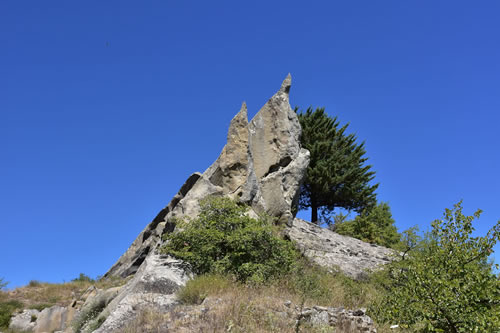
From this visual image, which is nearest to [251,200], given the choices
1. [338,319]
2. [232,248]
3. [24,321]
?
[232,248]

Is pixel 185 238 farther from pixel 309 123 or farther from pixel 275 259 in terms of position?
pixel 309 123

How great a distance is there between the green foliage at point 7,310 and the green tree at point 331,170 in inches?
700

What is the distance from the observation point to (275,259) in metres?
10.7

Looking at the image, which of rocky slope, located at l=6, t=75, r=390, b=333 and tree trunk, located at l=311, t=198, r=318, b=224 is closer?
rocky slope, located at l=6, t=75, r=390, b=333

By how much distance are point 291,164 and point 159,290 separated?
32.5 ft

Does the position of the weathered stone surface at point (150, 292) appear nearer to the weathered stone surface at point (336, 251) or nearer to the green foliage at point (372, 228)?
the weathered stone surface at point (336, 251)

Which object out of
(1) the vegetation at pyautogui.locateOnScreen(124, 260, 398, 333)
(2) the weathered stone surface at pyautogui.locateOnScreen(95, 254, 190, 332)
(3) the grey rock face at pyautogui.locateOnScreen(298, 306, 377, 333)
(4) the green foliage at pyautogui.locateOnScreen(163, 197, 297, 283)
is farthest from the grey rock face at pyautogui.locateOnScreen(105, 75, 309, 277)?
(3) the grey rock face at pyautogui.locateOnScreen(298, 306, 377, 333)

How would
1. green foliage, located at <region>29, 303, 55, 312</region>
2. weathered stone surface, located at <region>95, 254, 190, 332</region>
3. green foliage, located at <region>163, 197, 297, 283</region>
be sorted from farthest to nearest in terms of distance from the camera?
1. green foliage, located at <region>29, 303, 55, 312</region>
2. green foliage, located at <region>163, 197, 297, 283</region>
3. weathered stone surface, located at <region>95, 254, 190, 332</region>

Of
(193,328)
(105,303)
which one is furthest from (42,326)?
(193,328)

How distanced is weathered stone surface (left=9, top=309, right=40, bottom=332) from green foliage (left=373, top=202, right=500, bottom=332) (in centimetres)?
1351

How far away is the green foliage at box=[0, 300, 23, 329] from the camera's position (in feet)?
50.9

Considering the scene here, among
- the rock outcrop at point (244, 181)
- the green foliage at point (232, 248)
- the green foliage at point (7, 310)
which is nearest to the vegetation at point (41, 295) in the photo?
the green foliage at point (7, 310)

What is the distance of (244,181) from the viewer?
15.0 meters

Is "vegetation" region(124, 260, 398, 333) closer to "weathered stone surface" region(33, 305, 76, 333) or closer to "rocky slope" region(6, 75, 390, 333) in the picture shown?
"rocky slope" region(6, 75, 390, 333)
